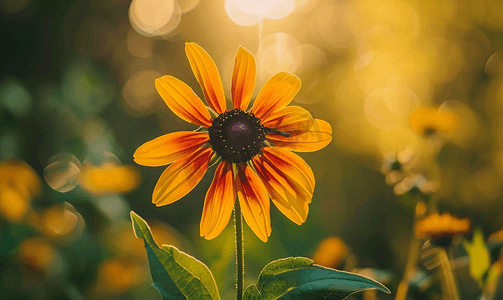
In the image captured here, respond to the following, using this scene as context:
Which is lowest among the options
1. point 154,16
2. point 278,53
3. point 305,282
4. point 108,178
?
point 305,282

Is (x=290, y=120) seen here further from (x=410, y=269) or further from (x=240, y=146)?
(x=410, y=269)

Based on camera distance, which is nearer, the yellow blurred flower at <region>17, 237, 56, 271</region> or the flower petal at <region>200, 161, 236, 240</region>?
the flower petal at <region>200, 161, 236, 240</region>

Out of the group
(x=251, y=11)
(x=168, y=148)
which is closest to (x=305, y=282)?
(x=168, y=148)

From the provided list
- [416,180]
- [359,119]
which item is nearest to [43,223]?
[416,180]

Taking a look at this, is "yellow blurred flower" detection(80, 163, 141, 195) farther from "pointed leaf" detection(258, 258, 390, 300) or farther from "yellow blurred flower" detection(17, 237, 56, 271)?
"pointed leaf" detection(258, 258, 390, 300)

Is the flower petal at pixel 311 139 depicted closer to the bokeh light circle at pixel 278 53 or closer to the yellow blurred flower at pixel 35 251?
the yellow blurred flower at pixel 35 251

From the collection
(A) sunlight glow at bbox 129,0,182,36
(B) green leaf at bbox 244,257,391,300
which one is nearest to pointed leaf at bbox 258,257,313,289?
(B) green leaf at bbox 244,257,391,300
